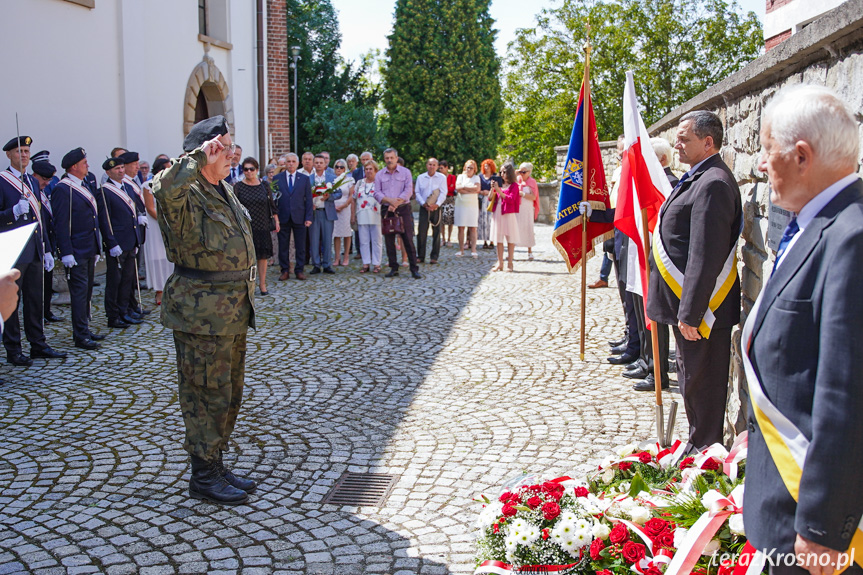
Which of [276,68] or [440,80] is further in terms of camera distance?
[440,80]

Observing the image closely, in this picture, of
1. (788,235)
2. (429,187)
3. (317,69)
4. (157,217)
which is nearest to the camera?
(788,235)

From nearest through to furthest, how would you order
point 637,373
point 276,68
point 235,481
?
point 235,481
point 637,373
point 276,68

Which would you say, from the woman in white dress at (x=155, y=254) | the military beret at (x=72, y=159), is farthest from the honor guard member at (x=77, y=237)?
the woman in white dress at (x=155, y=254)

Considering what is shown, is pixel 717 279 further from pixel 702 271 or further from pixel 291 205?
pixel 291 205

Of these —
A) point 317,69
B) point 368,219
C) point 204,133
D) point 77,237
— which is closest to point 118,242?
point 77,237

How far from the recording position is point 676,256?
434cm

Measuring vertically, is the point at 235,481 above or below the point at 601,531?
below

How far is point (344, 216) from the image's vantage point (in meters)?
13.8

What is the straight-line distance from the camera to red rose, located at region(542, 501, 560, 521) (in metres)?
3.23

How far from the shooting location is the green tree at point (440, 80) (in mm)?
38000

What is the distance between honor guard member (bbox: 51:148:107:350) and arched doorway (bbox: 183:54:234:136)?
712 cm

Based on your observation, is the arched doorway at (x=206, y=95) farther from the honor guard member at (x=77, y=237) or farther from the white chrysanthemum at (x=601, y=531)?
the white chrysanthemum at (x=601, y=531)

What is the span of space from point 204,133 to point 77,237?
15.0 ft

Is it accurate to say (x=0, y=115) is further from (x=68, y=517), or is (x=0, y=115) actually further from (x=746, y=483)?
(x=746, y=483)
